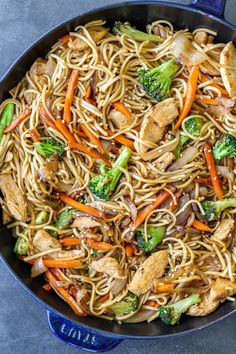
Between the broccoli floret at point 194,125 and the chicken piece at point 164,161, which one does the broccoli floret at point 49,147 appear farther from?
the broccoli floret at point 194,125

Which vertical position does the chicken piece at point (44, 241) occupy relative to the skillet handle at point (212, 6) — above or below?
below

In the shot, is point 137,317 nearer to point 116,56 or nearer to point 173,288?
point 173,288

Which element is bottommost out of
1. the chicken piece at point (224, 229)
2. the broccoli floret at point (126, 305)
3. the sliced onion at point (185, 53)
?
the broccoli floret at point (126, 305)

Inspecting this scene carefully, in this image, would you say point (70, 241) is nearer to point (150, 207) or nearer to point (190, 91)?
point (150, 207)

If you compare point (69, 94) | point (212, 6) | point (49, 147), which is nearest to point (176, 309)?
point (49, 147)

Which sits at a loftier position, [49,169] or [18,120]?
[18,120]

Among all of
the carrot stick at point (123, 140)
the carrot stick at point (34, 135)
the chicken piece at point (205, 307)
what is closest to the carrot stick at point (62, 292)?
the chicken piece at point (205, 307)
